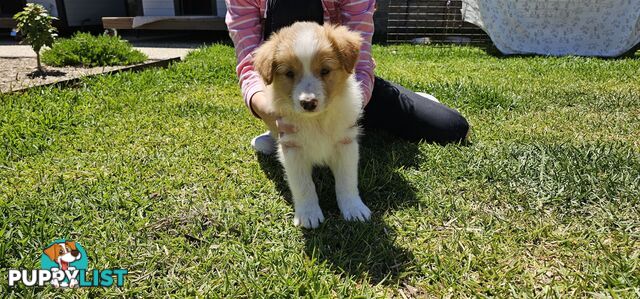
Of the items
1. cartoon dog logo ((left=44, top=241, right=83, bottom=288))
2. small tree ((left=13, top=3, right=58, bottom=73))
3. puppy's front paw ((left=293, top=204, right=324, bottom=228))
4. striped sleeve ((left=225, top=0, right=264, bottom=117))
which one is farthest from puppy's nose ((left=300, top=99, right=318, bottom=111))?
small tree ((left=13, top=3, right=58, bottom=73))

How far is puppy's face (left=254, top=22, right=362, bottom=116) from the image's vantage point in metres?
1.96

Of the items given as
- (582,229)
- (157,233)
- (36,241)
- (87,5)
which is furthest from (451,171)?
(87,5)

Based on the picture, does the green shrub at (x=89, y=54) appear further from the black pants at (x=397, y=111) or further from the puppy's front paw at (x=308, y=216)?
the puppy's front paw at (x=308, y=216)

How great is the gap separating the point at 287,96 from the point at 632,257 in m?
1.64

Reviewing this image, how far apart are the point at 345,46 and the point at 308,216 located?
0.86 metres

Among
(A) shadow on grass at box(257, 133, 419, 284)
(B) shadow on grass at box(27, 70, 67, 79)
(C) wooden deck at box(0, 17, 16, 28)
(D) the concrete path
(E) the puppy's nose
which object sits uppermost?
(E) the puppy's nose

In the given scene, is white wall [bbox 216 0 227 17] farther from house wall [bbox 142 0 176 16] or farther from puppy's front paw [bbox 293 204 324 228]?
puppy's front paw [bbox 293 204 324 228]

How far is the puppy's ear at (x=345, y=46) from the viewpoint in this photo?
2072 mm

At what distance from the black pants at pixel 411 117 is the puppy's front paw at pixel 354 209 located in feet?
3.70

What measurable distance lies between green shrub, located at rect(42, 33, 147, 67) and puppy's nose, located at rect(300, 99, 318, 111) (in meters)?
5.29

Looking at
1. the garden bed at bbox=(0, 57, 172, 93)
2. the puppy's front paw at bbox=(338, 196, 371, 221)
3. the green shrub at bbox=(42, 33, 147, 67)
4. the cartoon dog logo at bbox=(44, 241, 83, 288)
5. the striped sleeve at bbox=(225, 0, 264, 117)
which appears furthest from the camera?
the green shrub at bbox=(42, 33, 147, 67)

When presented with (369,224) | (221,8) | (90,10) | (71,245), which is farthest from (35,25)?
(90,10)

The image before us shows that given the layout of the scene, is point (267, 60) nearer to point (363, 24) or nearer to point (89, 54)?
point (363, 24)

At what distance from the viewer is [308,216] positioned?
7.08ft
